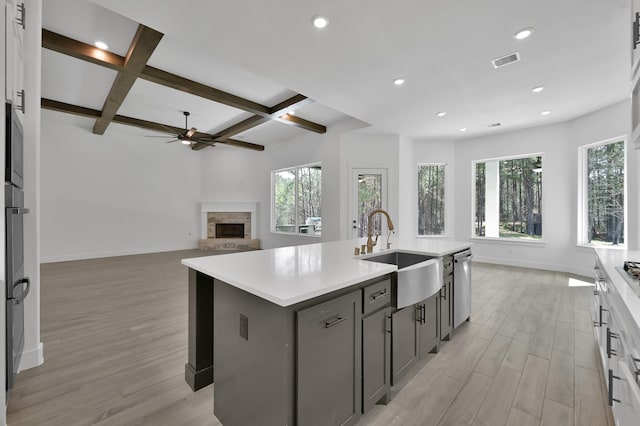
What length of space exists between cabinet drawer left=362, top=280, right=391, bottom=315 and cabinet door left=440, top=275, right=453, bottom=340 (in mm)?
996

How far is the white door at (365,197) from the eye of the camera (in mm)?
6367

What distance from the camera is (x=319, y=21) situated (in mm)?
2484

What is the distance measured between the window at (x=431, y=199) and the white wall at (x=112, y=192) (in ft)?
21.7

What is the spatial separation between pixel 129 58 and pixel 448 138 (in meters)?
6.27

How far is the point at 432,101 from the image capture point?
4.36 metres

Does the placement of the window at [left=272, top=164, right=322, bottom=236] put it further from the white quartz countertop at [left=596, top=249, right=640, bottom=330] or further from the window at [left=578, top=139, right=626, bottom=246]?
the white quartz countertop at [left=596, top=249, right=640, bottom=330]

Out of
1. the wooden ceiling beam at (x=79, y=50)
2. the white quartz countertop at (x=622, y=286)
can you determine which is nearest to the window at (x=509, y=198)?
the white quartz countertop at (x=622, y=286)

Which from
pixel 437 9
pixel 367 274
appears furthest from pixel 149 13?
pixel 367 274

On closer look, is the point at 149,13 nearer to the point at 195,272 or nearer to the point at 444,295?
the point at 195,272

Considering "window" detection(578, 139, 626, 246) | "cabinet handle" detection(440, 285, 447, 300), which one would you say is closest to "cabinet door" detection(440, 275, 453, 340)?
"cabinet handle" detection(440, 285, 447, 300)

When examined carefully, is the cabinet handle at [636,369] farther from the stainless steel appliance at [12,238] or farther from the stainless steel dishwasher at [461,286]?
the stainless steel appliance at [12,238]

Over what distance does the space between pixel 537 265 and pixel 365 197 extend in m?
3.78

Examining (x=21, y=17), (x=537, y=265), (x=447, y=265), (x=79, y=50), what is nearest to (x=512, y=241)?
(x=537, y=265)

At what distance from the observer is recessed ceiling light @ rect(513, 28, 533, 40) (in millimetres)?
2619
